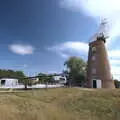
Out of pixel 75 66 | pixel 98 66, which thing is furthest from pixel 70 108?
pixel 75 66

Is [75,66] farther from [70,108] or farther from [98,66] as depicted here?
[70,108]

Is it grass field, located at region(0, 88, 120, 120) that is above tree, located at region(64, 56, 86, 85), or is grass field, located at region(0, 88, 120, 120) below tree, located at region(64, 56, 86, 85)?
below

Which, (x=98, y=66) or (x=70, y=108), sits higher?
(x=98, y=66)

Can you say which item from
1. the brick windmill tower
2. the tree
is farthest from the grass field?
the tree

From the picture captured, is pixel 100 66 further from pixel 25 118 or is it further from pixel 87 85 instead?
pixel 25 118

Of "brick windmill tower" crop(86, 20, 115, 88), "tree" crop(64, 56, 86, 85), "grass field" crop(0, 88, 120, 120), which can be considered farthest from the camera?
"tree" crop(64, 56, 86, 85)

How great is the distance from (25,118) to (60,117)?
1.54 metres

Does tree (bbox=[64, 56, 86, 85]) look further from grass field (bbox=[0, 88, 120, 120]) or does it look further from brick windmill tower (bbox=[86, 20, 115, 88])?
grass field (bbox=[0, 88, 120, 120])

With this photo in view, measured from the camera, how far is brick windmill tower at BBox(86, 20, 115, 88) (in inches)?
1610

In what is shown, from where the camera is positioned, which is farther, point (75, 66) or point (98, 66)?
point (75, 66)

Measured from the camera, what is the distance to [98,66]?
41.3 m

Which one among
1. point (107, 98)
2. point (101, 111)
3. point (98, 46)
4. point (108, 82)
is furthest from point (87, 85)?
point (101, 111)

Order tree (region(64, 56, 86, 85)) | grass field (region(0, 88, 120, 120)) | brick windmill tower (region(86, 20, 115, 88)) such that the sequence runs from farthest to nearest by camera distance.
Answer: tree (region(64, 56, 86, 85))
brick windmill tower (region(86, 20, 115, 88))
grass field (region(0, 88, 120, 120))

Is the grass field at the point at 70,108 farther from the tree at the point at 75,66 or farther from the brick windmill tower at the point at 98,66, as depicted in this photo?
the tree at the point at 75,66
